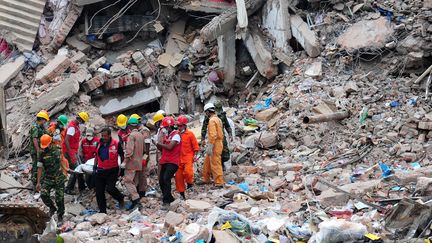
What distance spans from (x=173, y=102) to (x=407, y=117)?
522 cm

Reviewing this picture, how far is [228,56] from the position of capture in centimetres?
1460

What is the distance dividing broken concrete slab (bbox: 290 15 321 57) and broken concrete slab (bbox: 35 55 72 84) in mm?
4526

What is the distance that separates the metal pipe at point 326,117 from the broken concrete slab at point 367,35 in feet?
6.04

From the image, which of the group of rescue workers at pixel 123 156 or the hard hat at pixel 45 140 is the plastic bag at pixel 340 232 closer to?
the group of rescue workers at pixel 123 156

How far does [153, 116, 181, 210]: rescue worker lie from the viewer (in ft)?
30.6

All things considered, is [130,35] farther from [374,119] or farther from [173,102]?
[374,119]

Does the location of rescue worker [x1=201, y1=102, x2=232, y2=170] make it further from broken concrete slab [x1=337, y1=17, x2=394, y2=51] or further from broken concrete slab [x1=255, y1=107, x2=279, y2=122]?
broken concrete slab [x1=337, y1=17, x2=394, y2=51]

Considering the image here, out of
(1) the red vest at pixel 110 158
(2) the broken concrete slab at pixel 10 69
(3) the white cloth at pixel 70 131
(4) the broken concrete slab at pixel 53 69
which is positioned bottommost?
(1) the red vest at pixel 110 158

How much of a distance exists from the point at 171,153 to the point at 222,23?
5.21 meters

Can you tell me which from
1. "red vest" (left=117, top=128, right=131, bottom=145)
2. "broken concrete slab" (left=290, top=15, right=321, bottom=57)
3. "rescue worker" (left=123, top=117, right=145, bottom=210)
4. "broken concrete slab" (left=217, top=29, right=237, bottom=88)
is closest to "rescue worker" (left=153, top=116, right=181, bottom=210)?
"rescue worker" (left=123, top=117, right=145, bottom=210)

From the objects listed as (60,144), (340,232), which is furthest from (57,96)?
(340,232)

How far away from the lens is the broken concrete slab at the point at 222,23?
13922mm

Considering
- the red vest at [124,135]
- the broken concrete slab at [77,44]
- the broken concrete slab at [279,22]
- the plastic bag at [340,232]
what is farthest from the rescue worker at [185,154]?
the broken concrete slab at [77,44]

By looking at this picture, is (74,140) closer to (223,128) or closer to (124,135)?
(124,135)
